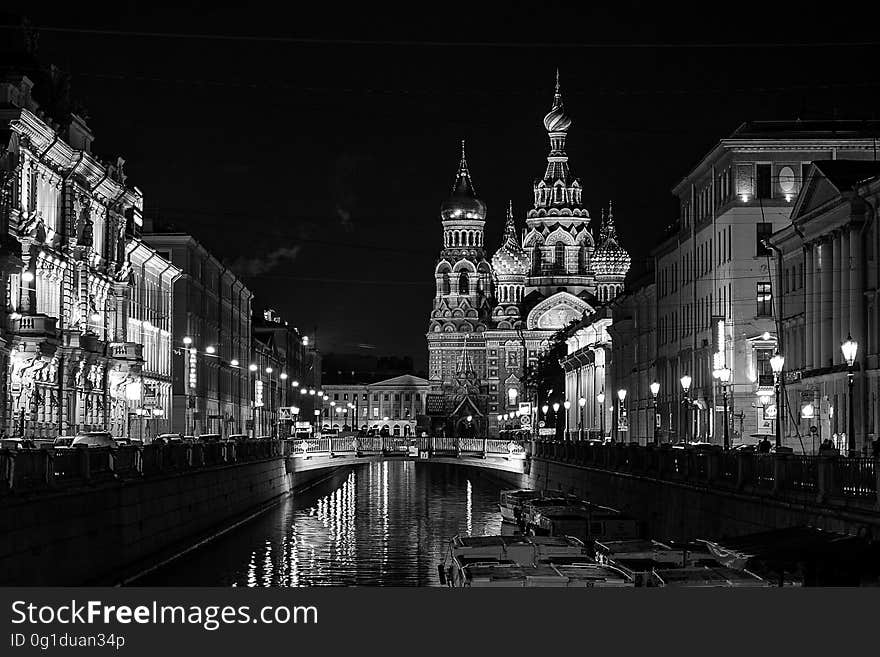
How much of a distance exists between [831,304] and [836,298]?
967mm

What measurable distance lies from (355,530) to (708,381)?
102 feet

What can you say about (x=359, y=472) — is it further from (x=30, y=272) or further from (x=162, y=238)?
(x=30, y=272)

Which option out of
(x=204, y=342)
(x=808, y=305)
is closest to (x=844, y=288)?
(x=808, y=305)

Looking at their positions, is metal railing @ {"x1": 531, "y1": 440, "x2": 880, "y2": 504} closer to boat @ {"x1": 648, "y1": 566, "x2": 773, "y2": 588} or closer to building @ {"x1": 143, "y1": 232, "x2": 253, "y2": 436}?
boat @ {"x1": 648, "y1": 566, "x2": 773, "y2": 588}

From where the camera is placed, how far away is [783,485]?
4381 centimetres

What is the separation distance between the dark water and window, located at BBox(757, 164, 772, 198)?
22430mm

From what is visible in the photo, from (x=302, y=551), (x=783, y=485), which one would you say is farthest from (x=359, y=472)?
(x=783, y=485)

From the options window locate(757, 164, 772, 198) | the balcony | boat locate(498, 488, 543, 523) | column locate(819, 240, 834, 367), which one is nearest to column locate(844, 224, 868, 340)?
column locate(819, 240, 834, 367)

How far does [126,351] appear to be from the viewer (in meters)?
91.4

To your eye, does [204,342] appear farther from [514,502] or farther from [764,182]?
[514,502]

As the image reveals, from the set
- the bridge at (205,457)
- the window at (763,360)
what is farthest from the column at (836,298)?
the bridge at (205,457)

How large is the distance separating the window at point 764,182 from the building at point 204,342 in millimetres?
34631

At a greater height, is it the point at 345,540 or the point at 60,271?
the point at 60,271

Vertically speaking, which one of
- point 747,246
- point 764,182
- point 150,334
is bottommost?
point 150,334
